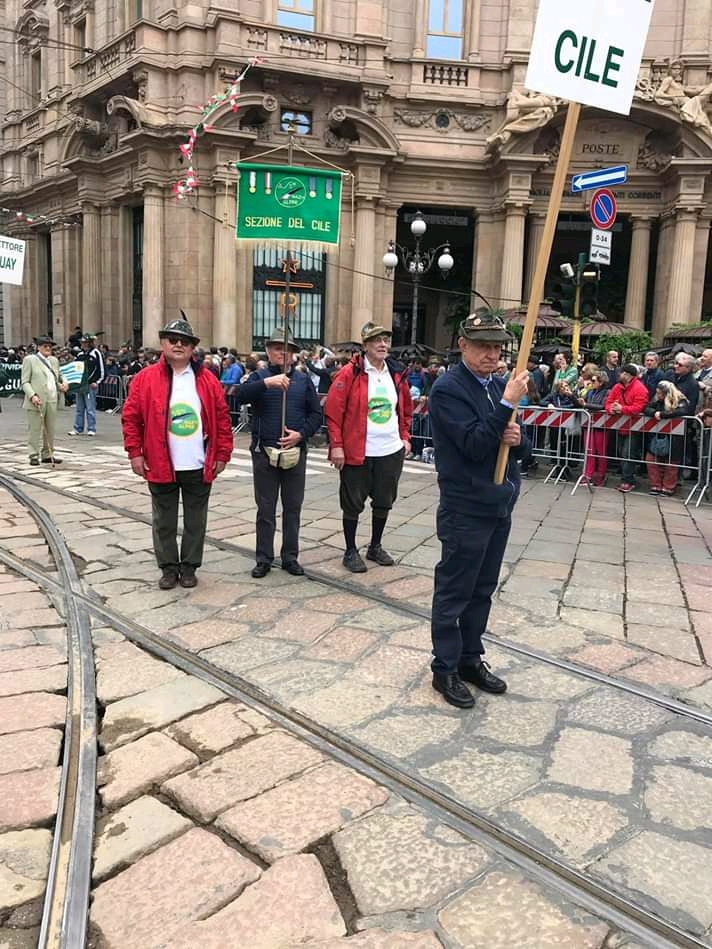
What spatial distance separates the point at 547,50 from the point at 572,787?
124 inches

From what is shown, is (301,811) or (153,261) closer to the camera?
(301,811)

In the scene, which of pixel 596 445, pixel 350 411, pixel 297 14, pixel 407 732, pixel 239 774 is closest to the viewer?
pixel 239 774

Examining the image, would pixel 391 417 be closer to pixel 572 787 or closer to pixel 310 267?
pixel 572 787

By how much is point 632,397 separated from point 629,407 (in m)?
0.15

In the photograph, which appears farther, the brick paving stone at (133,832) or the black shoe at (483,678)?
the black shoe at (483,678)

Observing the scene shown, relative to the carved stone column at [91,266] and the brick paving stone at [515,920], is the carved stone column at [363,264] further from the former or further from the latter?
the brick paving stone at [515,920]

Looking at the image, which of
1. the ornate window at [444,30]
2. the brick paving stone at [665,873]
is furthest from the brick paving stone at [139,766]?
the ornate window at [444,30]

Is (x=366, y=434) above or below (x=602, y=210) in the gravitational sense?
below

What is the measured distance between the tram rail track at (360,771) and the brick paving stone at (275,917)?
368 mm

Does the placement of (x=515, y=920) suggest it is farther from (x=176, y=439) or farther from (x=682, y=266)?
(x=682, y=266)

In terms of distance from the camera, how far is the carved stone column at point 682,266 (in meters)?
23.2

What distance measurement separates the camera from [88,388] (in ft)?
48.5

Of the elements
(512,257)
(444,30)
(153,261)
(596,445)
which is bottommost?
(596,445)

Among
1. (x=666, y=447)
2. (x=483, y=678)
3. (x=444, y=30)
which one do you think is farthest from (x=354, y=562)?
(x=444, y=30)
